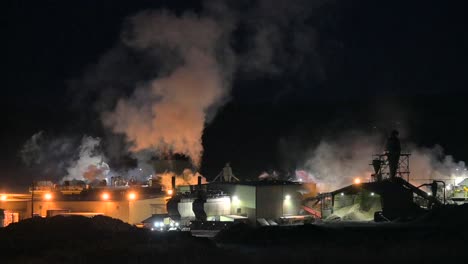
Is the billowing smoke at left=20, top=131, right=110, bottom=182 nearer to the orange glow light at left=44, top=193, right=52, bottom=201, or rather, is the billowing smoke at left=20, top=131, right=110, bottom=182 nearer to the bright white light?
the orange glow light at left=44, top=193, right=52, bottom=201

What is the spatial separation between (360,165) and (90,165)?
25330 mm

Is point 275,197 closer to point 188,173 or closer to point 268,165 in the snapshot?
point 188,173

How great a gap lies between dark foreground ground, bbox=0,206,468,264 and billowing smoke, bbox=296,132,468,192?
23.4 meters

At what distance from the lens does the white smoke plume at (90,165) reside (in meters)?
48.9

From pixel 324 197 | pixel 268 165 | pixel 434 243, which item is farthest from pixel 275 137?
pixel 434 243

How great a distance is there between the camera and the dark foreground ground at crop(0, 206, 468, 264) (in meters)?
19.4

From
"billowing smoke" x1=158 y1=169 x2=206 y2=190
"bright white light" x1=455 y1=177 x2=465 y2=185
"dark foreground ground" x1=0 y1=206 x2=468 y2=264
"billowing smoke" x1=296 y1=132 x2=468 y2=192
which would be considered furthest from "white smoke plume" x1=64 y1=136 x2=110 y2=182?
"bright white light" x1=455 y1=177 x2=465 y2=185

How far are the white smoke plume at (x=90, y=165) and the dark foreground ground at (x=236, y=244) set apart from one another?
2235 centimetres

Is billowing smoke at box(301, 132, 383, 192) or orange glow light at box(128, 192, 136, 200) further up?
billowing smoke at box(301, 132, 383, 192)

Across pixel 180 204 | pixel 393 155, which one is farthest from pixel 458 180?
pixel 180 204

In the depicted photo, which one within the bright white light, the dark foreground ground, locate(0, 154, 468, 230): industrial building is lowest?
the dark foreground ground

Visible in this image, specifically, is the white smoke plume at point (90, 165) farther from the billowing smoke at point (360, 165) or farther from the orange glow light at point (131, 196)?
the billowing smoke at point (360, 165)

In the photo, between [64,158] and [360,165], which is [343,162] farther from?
[64,158]

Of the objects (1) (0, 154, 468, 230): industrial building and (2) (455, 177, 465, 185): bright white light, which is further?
(2) (455, 177, 465, 185): bright white light
